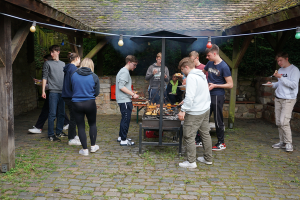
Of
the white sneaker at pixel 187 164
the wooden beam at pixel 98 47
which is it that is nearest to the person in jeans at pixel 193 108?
the white sneaker at pixel 187 164

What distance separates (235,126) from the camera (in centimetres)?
785

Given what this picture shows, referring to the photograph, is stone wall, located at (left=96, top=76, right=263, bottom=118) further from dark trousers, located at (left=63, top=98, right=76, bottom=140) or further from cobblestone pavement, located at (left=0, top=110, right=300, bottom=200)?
dark trousers, located at (left=63, top=98, right=76, bottom=140)

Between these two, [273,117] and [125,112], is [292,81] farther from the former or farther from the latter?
[273,117]

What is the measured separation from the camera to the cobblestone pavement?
3.52m

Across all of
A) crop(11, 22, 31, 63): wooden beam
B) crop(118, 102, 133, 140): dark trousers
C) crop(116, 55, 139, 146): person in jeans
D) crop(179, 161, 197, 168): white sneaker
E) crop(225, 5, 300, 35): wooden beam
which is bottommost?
crop(179, 161, 197, 168): white sneaker

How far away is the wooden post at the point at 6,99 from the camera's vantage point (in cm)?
393

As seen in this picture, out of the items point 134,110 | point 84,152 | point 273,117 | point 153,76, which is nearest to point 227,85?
point 153,76

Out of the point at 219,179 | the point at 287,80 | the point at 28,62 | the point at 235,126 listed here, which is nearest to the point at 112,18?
the point at 28,62

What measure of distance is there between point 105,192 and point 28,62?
Answer: 26.5 ft

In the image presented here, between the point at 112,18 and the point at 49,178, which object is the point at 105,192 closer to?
the point at 49,178

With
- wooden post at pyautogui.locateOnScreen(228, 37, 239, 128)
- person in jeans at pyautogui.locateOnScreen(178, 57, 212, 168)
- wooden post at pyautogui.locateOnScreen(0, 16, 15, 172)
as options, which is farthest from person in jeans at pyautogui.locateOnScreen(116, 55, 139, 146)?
wooden post at pyautogui.locateOnScreen(228, 37, 239, 128)

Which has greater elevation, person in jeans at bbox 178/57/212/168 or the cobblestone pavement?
person in jeans at bbox 178/57/212/168

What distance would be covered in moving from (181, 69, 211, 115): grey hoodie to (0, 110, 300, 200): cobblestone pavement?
0.99m

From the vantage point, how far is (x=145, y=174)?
415 centimetres
